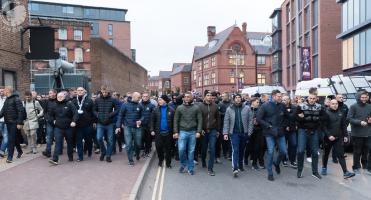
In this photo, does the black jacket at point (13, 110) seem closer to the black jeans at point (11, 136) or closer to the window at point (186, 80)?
the black jeans at point (11, 136)

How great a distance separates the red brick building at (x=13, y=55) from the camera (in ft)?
42.1

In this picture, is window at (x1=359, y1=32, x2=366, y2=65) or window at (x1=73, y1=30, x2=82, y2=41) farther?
window at (x1=73, y1=30, x2=82, y2=41)

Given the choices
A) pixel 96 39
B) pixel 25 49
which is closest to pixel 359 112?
pixel 25 49

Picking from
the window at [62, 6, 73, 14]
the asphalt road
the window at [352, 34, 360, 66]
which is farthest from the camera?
the window at [62, 6, 73, 14]

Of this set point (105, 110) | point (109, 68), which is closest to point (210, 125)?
point (105, 110)

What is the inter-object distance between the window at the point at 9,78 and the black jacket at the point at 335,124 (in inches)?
401

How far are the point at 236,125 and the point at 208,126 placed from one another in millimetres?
662

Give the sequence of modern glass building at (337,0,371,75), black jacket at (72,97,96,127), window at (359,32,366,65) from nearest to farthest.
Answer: black jacket at (72,97,96,127)
modern glass building at (337,0,371,75)
window at (359,32,366,65)

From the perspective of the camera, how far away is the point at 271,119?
28.2ft

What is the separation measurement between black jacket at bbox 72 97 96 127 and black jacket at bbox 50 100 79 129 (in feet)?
1.79

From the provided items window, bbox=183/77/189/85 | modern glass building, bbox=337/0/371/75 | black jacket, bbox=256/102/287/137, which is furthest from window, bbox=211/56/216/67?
black jacket, bbox=256/102/287/137

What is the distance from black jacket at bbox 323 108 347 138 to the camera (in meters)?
8.66

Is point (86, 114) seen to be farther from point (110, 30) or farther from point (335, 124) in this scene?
point (110, 30)

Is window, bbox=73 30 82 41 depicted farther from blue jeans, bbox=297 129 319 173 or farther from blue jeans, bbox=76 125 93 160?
blue jeans, bbox=297 129 319 173
